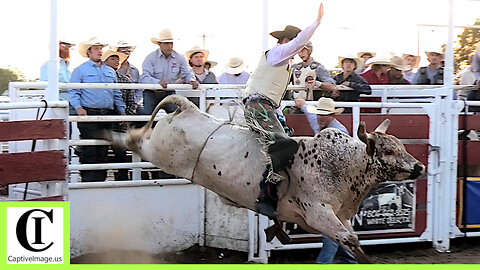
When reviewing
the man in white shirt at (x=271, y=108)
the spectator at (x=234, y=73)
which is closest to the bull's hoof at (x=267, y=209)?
the man in white shirt at (x=271, y=108)

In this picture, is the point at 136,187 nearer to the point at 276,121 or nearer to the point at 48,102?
the point at 48,102

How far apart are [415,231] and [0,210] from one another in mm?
3622

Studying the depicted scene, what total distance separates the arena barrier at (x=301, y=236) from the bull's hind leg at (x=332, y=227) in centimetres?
120

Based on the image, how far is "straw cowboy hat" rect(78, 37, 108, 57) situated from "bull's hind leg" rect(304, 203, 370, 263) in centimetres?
257

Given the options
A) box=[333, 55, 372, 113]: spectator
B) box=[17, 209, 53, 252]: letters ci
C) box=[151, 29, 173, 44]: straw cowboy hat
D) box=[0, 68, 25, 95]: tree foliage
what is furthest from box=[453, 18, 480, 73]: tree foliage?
box=[0, 68, 25, 95]: tree foliage

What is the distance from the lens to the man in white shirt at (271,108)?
489 cm

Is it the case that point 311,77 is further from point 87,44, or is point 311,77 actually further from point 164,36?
point 87,44

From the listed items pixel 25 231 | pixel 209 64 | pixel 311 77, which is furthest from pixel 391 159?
pixel 209 64

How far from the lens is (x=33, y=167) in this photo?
5.15 m

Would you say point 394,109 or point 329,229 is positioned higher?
point 394,109

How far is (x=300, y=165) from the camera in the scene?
499 centimetres

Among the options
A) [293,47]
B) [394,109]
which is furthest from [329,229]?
[394,109]

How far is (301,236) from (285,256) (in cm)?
29

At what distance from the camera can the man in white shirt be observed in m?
4.89
